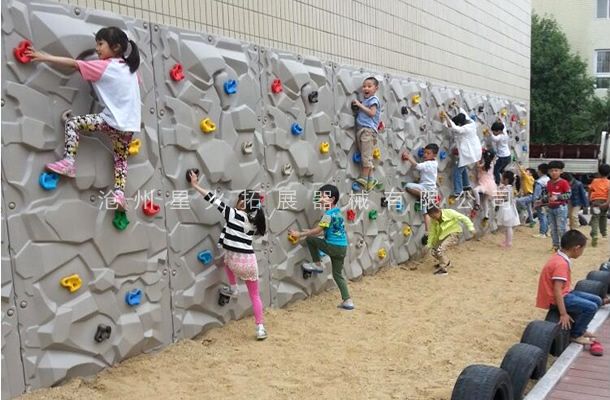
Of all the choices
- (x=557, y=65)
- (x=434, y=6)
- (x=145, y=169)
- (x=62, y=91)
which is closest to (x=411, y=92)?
(x=434, y=6)

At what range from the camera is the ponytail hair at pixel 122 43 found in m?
4.53

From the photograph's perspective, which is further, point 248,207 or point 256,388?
point 248,207

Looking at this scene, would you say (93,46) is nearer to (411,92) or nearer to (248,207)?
(248,207)

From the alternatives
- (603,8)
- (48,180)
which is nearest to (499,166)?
(48,180)

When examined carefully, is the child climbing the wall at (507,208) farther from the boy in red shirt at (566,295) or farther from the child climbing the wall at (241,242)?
the child climbing the wall at (241,242)

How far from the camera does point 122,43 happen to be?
461cm

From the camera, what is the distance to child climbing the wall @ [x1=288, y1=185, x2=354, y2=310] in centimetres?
701

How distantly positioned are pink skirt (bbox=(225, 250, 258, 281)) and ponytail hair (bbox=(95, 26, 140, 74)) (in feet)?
6.49

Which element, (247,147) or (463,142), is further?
(463,142)

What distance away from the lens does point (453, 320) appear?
6.68 meters

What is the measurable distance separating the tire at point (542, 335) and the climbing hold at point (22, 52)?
457cm

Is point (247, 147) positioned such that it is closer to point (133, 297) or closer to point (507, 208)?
point (133, 297)

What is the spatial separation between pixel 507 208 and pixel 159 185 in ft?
26.9

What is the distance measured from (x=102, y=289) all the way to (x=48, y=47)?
1.88 m
